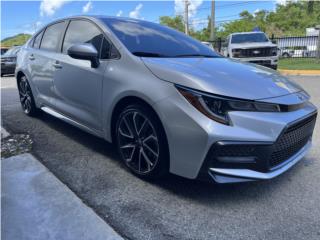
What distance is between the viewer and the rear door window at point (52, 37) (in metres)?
4.57

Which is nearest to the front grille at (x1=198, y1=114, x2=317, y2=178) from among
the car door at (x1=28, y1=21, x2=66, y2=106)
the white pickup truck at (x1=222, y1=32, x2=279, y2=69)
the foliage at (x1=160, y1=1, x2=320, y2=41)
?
the car door at (x1=28, y1=21, x2=66, y2=106)

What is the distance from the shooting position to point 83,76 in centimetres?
377

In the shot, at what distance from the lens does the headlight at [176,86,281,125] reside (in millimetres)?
2615

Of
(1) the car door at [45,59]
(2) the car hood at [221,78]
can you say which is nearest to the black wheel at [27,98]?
(1) the car door at [45,59]

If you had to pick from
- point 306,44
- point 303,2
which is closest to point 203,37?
point 303,2

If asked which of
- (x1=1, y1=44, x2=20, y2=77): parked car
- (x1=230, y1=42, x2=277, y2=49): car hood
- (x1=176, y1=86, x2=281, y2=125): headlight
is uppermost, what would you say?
(x1=176, y1=86, x2=281, y2=125): headlight

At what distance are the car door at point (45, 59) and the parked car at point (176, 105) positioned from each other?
0.26m

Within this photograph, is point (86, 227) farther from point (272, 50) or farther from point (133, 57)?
point (272, 50)

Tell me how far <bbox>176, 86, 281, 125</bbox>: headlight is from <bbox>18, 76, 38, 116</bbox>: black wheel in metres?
3.48

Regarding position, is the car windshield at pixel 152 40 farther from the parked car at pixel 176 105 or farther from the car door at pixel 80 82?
the car door at pixel 80 82

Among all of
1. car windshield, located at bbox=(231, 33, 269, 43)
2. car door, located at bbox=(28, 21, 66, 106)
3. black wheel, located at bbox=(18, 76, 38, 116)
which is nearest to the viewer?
car door, located at bbox=(28, 21, 66, 106)

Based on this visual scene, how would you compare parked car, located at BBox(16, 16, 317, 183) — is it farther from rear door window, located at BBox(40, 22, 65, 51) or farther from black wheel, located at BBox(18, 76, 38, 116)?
black wheel, located at BBox(18, 76, 38, 116)

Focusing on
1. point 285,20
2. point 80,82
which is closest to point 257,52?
point 80,82

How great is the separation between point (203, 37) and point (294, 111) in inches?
2616
